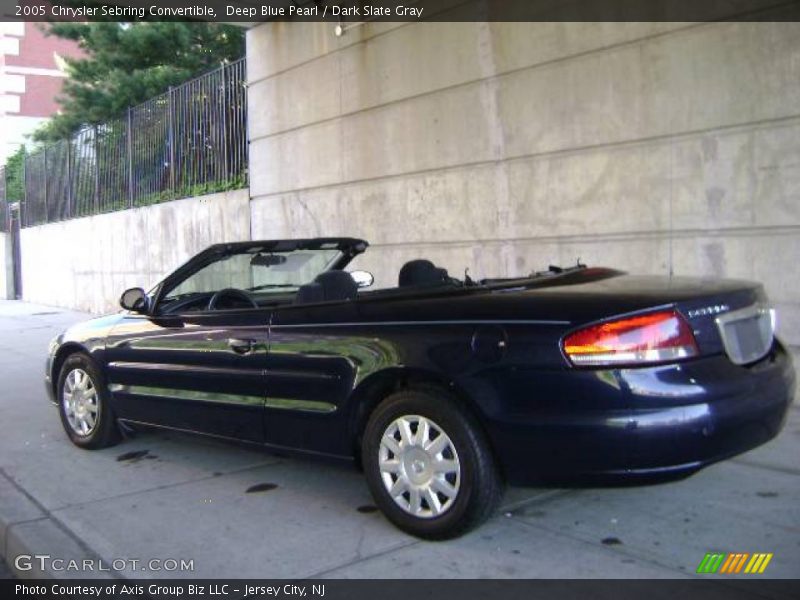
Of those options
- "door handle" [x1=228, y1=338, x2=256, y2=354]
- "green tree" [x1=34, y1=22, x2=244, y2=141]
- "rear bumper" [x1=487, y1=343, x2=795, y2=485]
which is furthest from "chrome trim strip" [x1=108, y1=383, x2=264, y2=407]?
"green tree" [x1=34, y1=22, x2=244, y2=141]

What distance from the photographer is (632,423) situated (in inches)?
125

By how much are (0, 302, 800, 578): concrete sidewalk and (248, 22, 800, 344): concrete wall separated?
181 cm

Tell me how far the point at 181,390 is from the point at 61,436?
6.34ft

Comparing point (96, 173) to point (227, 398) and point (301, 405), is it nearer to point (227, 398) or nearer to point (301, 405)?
point (227, 398)

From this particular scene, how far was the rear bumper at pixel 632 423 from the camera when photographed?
3174 millimetres

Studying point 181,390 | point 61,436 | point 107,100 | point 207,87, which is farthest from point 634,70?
point 107,100

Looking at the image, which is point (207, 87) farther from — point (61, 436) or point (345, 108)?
point (61, 436)

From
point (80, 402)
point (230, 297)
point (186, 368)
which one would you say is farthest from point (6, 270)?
point (186, 368)

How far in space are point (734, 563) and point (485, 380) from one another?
130cm

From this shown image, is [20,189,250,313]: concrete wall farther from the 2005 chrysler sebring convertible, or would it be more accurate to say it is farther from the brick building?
the brick building

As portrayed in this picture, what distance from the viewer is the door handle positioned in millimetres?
4438

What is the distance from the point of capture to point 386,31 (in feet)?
29.5
